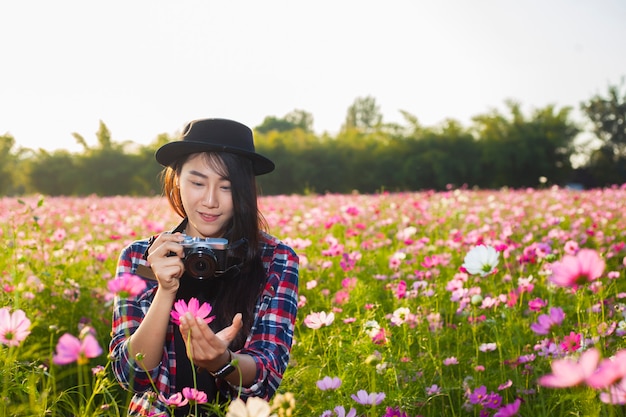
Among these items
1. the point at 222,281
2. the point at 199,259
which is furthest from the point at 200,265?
the point at 222,281

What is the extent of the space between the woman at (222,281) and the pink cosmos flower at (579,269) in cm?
79

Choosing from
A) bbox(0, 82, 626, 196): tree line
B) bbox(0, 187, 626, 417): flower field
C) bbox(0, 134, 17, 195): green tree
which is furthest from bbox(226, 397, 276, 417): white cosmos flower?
bbox(0, 134, 17, 195): green tree

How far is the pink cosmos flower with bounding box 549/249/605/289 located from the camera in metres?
0.83

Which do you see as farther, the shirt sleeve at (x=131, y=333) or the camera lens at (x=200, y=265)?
the shirt sleeve at (x=131, y=333)

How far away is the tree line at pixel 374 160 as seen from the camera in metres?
19.2

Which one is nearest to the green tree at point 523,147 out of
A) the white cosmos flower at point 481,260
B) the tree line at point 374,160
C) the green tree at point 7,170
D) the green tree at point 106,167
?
the tree line at point 374,160

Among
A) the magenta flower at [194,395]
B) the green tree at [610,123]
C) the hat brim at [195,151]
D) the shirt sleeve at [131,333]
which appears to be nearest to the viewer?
the magenta flower at [194,395]

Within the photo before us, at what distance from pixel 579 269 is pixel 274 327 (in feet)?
2.96

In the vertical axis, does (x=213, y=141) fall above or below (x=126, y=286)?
above

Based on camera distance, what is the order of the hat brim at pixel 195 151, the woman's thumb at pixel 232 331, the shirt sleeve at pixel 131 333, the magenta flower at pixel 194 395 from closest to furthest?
the magenta flower at pixel 194 395 < the woman's thumb at pixel 232 331 < the shirt sleeve at pixel 131 333 < the hat brim at pixel 195 151

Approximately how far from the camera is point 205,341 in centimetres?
112

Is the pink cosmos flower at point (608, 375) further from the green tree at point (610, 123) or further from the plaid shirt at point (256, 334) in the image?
the green tree at point (610, 123)

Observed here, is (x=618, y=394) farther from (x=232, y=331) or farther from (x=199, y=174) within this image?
(x=199, y=174)

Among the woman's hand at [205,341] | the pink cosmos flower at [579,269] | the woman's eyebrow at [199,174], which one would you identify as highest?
the woman's eyebrow at [199,174]
